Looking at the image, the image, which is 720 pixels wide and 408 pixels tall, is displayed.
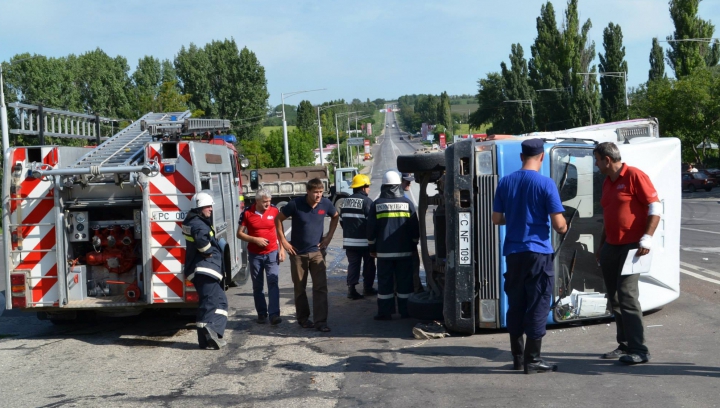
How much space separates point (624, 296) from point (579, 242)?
1.47 m

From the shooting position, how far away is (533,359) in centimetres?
613

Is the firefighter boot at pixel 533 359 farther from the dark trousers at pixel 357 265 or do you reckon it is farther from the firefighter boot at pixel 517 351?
the dark trousers at pixel 357 265

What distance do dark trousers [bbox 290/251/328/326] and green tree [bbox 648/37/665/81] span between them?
56042 millimetres

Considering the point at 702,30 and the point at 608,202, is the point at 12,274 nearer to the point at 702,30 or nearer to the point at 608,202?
the point at 608,202

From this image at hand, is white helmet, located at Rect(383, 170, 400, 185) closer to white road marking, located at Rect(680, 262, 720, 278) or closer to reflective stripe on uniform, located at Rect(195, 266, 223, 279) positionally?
reflective stripe on uniform, located at Rect(195, 266, 223, 279)

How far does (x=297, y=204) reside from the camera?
888cm

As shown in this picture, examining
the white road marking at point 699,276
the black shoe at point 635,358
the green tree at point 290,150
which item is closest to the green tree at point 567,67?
the green tree at point 290,150

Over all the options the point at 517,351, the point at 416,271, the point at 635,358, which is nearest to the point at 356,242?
the point at 416,271

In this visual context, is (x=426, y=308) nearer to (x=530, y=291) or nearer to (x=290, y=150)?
(x=530, y=291)

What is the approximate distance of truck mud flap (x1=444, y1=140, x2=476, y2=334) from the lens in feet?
24.3

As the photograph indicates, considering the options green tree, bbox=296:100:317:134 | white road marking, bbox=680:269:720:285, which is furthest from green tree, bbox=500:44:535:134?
white road marking, bbox=680:269:720:285

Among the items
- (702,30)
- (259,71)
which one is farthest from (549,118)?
(259,71)

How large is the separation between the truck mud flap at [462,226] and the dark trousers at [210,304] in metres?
2.58

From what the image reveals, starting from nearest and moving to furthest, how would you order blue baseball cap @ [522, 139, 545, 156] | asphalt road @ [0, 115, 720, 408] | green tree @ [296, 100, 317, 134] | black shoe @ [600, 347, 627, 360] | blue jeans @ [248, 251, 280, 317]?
asphalt road @ [0, 115, 720, 408] → blue baseball cap @ [522, 139, 545, 156] → black shoe @ [600, 347, 627, 360] → blue jeans @ [248, 251, 280, 317] → green tree @ [296, 100, 317, 134]
